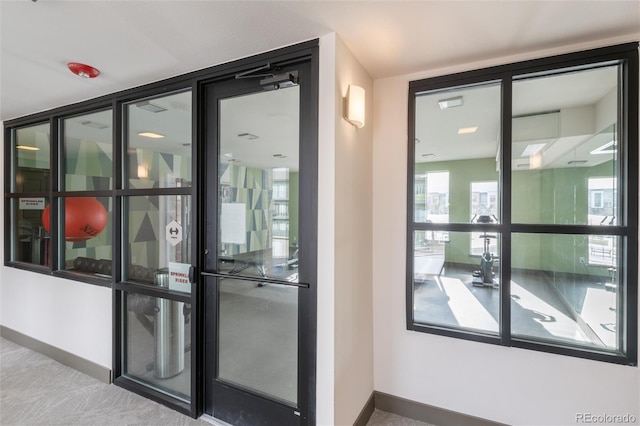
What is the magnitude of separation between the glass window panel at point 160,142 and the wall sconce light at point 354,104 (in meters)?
1.30

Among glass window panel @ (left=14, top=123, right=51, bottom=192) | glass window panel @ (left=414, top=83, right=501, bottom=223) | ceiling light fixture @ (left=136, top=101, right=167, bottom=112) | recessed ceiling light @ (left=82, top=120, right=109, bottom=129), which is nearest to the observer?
glass window panel @ (left=414, top=83, right=501, bottom=223)

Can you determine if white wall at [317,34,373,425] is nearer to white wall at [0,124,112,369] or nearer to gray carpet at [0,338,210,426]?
gray carpet at [0,338,210,426]

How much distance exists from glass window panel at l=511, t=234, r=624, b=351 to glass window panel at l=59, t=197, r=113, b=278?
344cm

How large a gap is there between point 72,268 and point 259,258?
2.37 meters

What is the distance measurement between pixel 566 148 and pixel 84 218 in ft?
13.1

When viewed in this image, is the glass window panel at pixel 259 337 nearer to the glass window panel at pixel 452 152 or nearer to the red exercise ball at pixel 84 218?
the glass window panel at pixel 452 152

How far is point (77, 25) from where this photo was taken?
1.67 metres

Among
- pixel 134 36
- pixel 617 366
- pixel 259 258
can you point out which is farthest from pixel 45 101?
pixel 617 366

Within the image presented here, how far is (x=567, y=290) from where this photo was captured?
2031 millimetres

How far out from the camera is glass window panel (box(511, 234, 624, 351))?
1.88 m

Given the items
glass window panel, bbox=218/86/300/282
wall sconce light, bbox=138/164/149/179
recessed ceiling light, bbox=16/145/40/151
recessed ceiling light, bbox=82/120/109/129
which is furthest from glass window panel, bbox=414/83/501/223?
recessed ceiling light, bbox=16/145/40/151

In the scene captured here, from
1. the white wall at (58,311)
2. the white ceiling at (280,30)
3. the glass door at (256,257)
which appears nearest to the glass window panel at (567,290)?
the white ceiling at (280,30)

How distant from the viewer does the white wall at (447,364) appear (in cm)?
186

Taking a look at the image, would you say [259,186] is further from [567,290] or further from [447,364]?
[567,290]
